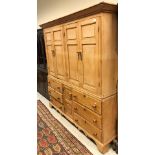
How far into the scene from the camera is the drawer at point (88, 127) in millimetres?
2127

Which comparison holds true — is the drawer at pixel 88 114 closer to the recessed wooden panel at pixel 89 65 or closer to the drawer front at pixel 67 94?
the drawer front at pixel 67 94

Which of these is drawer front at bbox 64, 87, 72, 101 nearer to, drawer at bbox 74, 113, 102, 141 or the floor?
drawer at bbox 74, 113, 102, 141

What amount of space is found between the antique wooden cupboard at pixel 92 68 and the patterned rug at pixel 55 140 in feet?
0.68

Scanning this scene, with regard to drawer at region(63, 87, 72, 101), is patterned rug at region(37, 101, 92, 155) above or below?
below

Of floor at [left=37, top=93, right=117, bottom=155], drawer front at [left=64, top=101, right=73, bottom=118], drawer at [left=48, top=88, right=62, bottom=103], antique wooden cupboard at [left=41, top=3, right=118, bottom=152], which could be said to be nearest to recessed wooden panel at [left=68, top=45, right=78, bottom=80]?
antique wooden cupboard at [left=41, top=3, right=118, bottom=152]

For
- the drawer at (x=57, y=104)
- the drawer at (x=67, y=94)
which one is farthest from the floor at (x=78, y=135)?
the drawer at (x=67, y=94)

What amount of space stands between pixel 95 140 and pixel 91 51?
3.77ft

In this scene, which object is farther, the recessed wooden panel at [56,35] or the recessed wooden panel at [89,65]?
the recessed wooden panel at [56,35]

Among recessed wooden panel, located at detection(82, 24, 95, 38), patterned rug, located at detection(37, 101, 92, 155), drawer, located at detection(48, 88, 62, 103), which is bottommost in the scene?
patterned rug, located at detection(37, 101, 92, 155)

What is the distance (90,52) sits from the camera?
204cm

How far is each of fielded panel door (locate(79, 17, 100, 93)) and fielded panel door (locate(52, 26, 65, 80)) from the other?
2.02 feet

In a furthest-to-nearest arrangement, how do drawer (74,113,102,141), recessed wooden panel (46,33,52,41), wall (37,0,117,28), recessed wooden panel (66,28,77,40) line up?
1. recessed wooden panel (46,33,52,41)
2. wall (37,0,117,28)
3. recessed wooden panel (66,28,77,40)
4. drawer (74,113,102,141)

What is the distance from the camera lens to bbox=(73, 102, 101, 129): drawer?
2.10m
